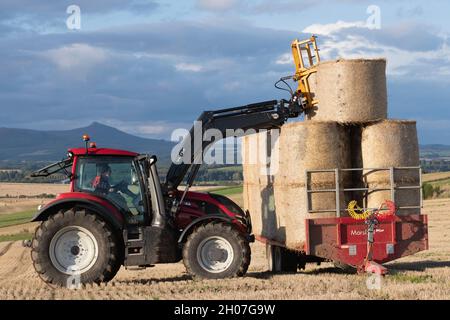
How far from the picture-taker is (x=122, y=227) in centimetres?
1162

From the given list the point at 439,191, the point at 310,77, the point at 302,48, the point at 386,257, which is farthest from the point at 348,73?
the point at 439,191

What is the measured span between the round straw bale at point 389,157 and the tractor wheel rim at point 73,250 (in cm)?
435

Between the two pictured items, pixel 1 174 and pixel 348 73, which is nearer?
pixel 348 73

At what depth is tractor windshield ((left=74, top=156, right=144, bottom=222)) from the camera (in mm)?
11688

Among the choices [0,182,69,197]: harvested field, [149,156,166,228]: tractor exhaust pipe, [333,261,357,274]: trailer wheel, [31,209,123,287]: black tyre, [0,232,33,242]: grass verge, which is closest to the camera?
[31,209,123,287]: black tyre

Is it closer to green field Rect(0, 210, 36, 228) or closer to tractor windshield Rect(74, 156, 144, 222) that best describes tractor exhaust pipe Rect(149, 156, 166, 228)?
tractor windshield Rect(74, 156, 144, 222)

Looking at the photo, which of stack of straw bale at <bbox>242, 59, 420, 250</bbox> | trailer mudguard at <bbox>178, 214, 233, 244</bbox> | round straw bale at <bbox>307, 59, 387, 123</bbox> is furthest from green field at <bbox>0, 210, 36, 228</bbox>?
round straw bale at <bbox>307, 59, 387, 123</bbox>

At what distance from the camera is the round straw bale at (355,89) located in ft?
39.2

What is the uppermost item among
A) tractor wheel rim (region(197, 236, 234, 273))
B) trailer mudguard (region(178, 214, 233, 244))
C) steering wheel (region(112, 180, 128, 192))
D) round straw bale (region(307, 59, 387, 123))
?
round straw bale (region(307, 59, 387, 123))

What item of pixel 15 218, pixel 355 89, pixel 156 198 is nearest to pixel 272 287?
pixel 156 198

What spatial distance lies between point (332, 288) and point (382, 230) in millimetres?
2067

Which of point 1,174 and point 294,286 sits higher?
point 1,174

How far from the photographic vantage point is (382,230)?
39.3 ft

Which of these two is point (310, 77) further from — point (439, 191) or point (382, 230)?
point (439, 191)
